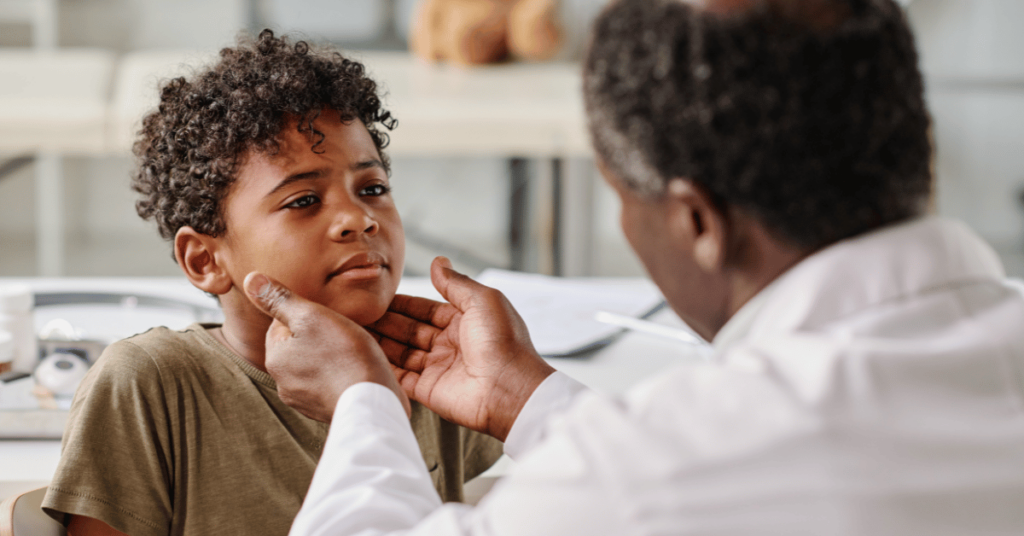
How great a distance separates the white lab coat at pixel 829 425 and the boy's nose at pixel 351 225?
0.40 metres

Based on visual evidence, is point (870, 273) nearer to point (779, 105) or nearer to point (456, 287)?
point (779, 105)

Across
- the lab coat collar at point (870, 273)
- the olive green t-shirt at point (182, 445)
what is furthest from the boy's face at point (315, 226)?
the lab coat collar at point (870, 273)

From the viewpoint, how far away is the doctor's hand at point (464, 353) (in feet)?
2.86

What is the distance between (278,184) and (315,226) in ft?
0.20

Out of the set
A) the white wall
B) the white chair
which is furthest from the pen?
the white wall

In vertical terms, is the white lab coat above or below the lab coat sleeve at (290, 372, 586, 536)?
above

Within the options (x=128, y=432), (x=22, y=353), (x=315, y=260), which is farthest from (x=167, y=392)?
(x=22, y=353)

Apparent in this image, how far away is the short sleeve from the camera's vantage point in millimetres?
743

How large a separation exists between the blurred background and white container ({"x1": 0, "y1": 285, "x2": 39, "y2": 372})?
154 centimetres

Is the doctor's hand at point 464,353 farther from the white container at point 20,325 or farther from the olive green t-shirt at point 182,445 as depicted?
the white container at point 20,325

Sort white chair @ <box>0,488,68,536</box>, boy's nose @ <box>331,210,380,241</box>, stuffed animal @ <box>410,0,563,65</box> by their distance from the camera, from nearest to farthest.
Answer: white chair @ <box>0,488,68,536</box>
boy's nose @ <box>331,210,380,241</box>
stuffed animal @ <box>410,0,563,65</box>

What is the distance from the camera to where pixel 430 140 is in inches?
99.3

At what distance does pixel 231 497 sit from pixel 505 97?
207cm

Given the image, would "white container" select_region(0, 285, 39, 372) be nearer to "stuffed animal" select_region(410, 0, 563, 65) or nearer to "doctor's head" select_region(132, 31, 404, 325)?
"doctor's head" select_region(132, 31, 404, 325)
